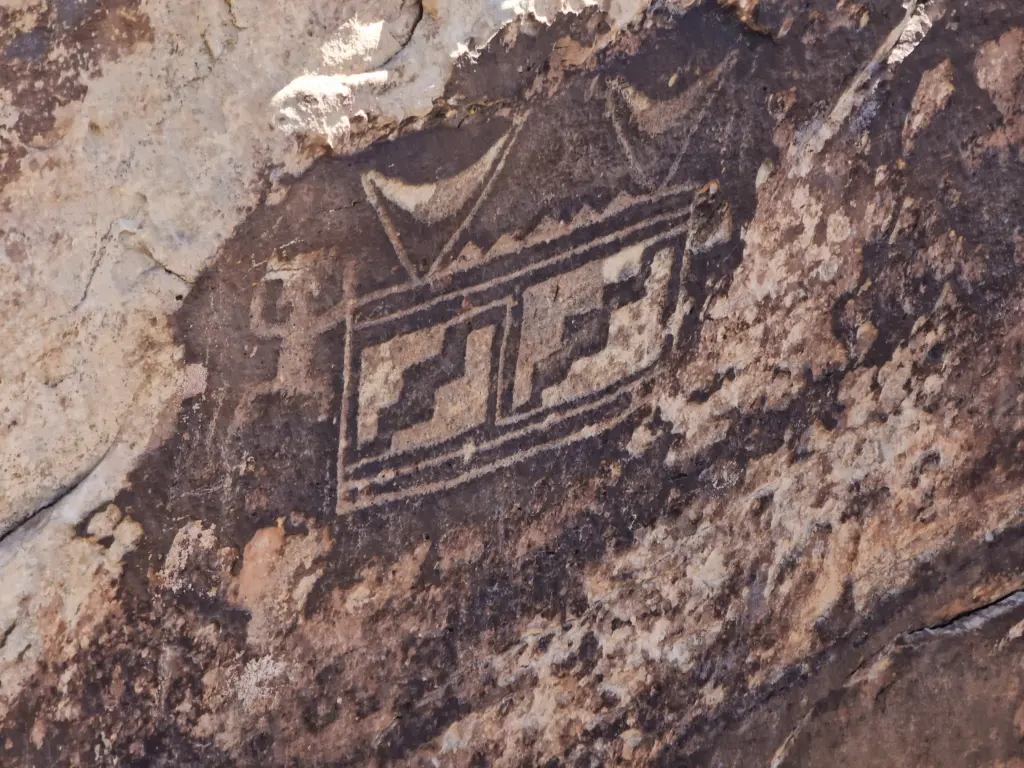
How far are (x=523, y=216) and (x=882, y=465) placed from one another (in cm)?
54

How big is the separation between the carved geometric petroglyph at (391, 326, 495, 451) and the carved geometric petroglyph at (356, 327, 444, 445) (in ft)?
0.13

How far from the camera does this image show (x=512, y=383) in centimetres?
118

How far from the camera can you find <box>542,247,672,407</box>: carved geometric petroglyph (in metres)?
1.20

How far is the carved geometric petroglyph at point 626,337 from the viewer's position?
3.93 feet

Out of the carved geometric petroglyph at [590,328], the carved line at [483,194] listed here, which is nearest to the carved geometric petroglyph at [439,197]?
the carved line at [483,194]

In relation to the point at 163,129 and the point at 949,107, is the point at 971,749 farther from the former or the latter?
the point at 163,129

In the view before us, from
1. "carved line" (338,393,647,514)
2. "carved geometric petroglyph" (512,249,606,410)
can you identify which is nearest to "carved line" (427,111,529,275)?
"carved geometric petroglyph" (512,249,606,410)

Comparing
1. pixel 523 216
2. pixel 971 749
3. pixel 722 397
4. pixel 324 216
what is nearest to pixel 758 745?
pixel 971 749

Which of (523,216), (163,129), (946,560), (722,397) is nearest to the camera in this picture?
(163,129)

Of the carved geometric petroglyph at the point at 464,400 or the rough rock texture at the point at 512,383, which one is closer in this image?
the rough rock texture at the point at 512,383

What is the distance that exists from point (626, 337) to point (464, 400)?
0.19 m

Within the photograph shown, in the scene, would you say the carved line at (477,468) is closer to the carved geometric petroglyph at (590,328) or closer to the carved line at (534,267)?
the carved geometric petroglyph at (590,328)

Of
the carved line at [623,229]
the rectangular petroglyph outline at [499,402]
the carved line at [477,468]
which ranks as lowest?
the carved line at [477,468]

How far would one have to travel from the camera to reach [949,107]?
4.16 ft
